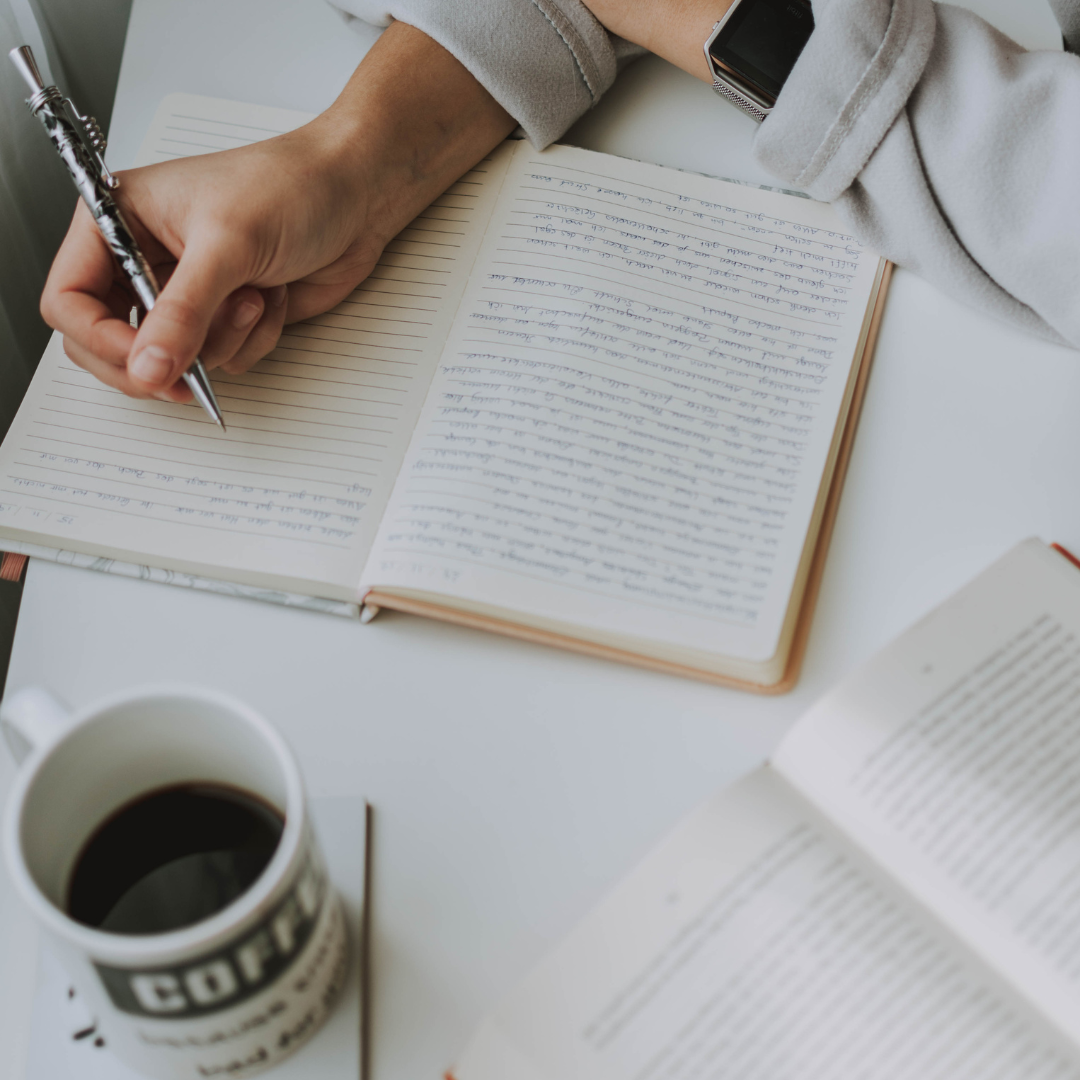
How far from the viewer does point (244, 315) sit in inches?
21.0

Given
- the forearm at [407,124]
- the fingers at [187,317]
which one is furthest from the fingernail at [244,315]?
the forearm at [407,124]

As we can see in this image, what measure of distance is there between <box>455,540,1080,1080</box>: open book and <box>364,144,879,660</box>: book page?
8cm

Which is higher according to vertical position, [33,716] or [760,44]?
[760,44]

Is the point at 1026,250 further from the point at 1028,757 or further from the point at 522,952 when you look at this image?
the point at 522,952

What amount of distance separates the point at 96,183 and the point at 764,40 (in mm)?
416

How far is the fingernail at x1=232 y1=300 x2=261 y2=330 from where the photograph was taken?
0.53 metres

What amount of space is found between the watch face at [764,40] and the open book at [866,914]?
1.24 ft

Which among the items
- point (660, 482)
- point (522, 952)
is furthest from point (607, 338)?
point (522, 952)

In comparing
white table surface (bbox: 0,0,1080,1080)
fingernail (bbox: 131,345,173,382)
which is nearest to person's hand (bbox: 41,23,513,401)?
fingernail (bbox: 131,345,173,382)

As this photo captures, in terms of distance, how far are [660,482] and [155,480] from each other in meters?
0.28

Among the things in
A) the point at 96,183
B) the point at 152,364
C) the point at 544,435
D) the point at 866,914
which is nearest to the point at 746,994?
the point at 866,914

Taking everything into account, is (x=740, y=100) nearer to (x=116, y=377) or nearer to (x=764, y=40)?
(x=764, y=40)

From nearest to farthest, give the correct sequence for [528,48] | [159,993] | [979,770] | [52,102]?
[159,993]
[979,770]
[52,102]
[528,48]

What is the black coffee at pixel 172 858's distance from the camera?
0.34 m
